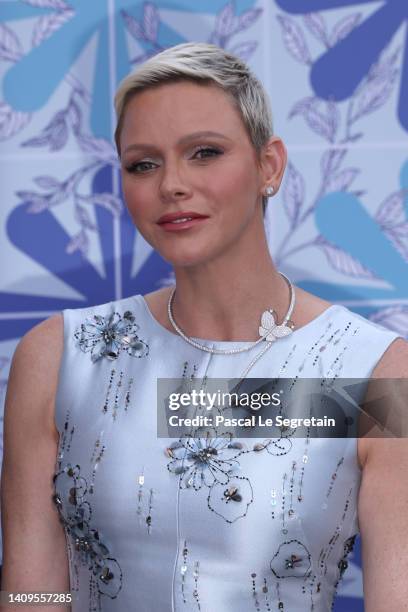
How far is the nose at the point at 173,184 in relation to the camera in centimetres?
158

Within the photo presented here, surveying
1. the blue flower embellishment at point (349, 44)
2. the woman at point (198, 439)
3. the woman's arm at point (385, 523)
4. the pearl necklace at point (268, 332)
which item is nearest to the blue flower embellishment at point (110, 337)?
the woman at point (198, 439)

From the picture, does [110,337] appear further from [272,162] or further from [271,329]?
[272,162]

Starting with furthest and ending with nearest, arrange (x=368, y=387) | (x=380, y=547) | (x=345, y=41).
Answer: (x=345, y=41), (x=368, y=387), (x=380, y=547)

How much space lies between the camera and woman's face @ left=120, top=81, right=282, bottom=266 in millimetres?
1591

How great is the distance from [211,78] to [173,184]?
0.65ft

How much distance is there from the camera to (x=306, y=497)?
1.66m

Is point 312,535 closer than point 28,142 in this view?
Yes

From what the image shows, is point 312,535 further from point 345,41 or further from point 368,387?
point 345,41

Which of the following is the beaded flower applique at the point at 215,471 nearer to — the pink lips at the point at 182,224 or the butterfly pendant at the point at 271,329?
the butterfly pendant at the point at 271,329

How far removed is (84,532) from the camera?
5.70ft

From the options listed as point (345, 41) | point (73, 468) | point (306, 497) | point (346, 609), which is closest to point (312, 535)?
point (306, 497)

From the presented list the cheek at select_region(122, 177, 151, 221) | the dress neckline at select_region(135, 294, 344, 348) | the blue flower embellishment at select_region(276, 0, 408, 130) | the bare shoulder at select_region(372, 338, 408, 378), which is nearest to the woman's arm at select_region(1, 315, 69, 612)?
the dress neckline at select_region(135, 294, 344, 348)

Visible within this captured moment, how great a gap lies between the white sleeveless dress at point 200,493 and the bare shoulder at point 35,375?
0.08 ft

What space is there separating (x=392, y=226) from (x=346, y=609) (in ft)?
3.04
